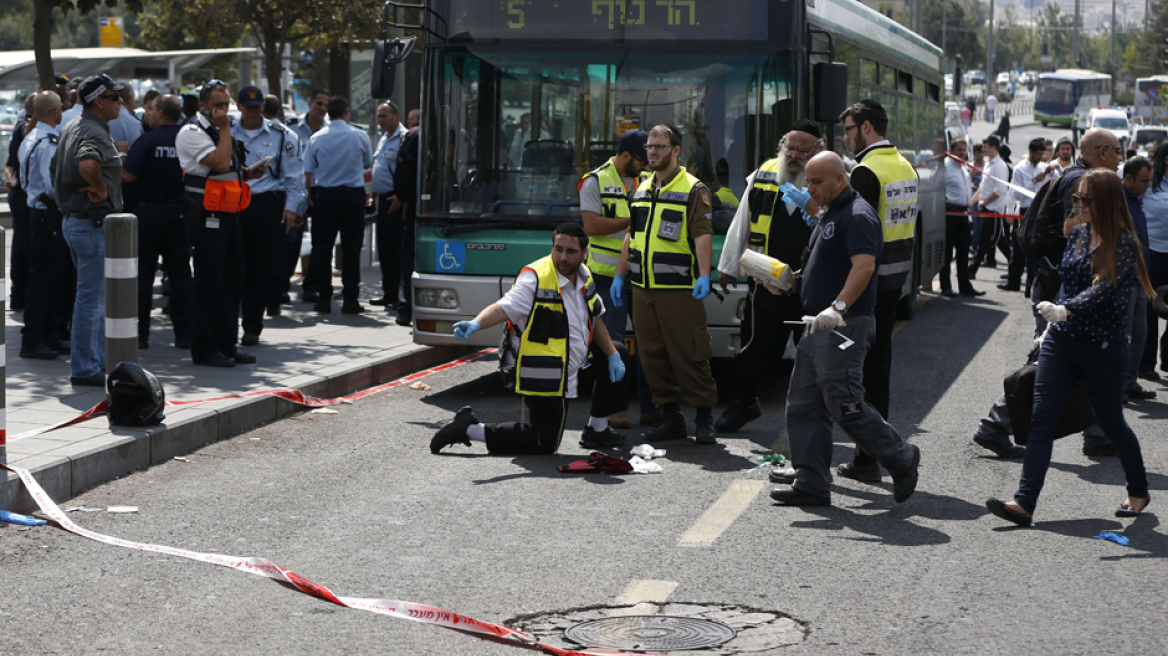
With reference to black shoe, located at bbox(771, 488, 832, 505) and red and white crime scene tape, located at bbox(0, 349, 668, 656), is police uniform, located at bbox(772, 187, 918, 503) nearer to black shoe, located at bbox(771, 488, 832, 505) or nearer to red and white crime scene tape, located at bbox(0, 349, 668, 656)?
black shoe, located at bbox(771, 488, 832, 505)

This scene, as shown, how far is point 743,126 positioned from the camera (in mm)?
9656

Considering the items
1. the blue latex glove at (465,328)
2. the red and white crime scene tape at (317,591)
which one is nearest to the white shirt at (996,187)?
the blue latex glove at (465,328)

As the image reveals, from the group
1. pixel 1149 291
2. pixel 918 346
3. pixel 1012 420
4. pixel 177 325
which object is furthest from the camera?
pixel 918 346

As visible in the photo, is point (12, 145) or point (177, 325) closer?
point (177, 325)

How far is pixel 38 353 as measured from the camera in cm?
1035

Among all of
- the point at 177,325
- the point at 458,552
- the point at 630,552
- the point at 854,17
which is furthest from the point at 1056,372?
the point at 177,325

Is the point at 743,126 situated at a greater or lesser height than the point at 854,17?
lesser

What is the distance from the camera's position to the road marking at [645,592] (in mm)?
5316

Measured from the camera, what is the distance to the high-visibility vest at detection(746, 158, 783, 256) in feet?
27.5

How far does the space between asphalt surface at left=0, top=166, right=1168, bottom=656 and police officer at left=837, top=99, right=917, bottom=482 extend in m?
0.47

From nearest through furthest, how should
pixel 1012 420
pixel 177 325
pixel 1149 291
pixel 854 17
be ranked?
pixel 1149 291 < pixel 1012 420 < pixel 177 325 < pixel 854 17

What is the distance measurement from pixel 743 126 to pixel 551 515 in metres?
3.92

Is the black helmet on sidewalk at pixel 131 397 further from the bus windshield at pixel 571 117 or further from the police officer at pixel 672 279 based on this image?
the bus windshield at pixel 571 117

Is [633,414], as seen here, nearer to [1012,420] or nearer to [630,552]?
[1012,420]
